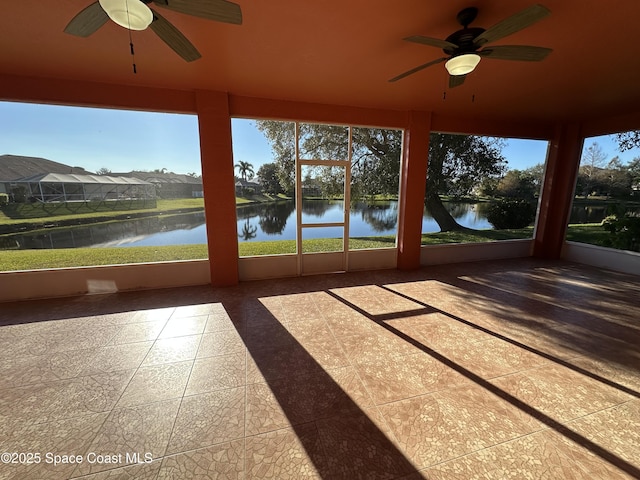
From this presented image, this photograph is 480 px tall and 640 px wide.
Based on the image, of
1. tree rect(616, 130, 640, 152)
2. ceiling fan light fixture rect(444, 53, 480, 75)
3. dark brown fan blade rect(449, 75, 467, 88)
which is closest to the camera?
ceiling fan light fixture rect(444, 53, 480, 75)

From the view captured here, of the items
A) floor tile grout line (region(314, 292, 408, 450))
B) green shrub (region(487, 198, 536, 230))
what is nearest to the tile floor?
floor tile grout line (region(314, 292, 408, 450))

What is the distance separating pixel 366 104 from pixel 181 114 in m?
2.78

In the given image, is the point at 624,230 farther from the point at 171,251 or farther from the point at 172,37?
the point at 171,251

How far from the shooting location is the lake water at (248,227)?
11.8 feet

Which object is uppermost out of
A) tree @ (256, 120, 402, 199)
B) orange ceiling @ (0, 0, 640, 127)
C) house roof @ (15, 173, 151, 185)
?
orange ceiling @ (0, 0, 640, 127)

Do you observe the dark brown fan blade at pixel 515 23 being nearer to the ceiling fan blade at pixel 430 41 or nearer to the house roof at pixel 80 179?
the ceiling fan blade at pixel 430 41


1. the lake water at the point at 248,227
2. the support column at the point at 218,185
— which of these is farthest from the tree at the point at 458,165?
the support column at the point at 218,185

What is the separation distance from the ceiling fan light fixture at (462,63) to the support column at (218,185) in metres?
2.79

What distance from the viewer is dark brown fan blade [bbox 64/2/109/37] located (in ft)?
4.82

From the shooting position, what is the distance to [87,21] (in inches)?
61.7

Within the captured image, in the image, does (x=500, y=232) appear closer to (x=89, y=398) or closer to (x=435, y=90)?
(x=435, y=90)

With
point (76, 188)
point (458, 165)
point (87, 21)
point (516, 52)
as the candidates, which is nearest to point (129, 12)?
point (87, 21)

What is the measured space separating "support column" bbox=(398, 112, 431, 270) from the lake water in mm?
244

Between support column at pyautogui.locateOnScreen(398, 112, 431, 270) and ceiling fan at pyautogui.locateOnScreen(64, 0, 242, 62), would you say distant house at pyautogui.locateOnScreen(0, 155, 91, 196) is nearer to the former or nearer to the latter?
ceiling fan at pyautogui.locateOnScreen(64, 0, 242, 62)
